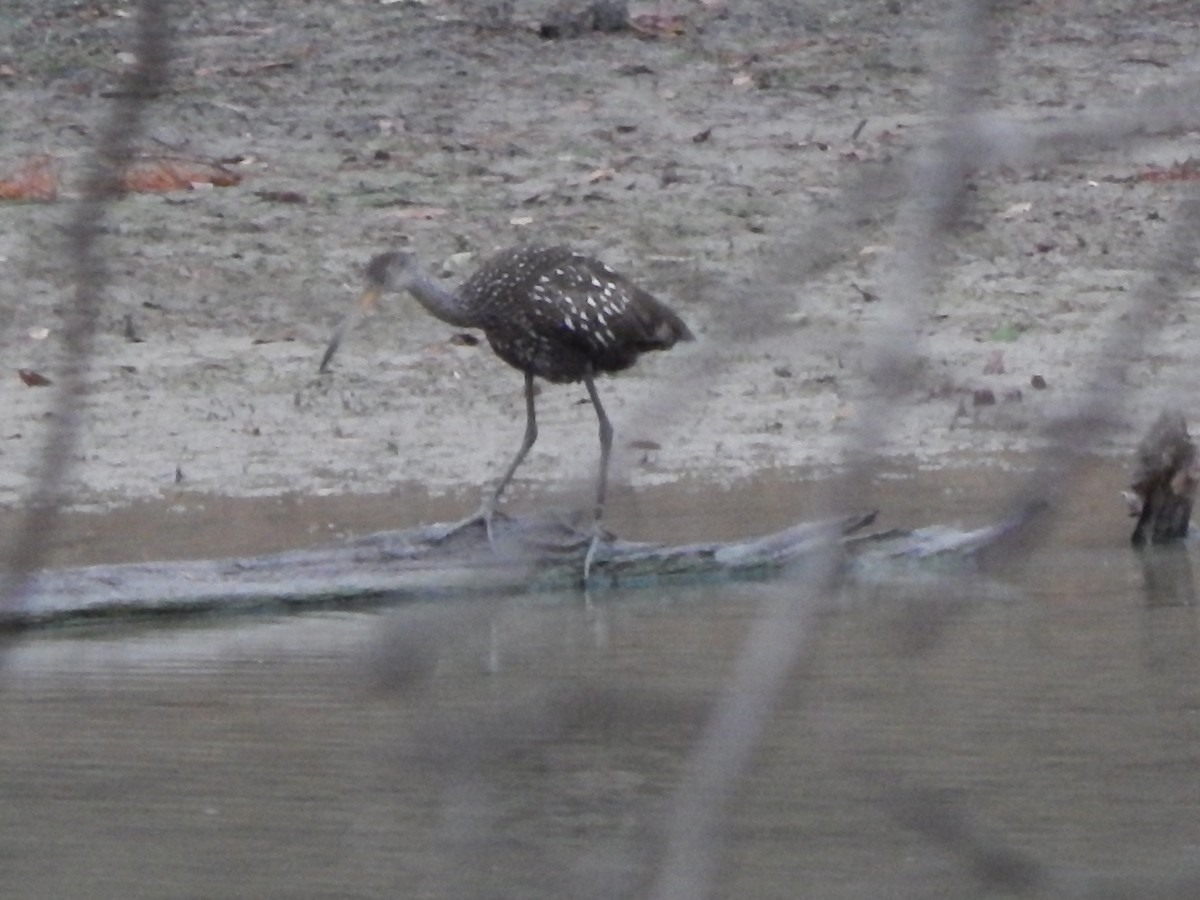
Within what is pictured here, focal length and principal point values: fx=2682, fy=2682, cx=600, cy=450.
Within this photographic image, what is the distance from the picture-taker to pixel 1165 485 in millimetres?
7375

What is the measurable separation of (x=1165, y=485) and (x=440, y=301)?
2.41 meters

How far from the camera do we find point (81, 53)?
14352 millimetres

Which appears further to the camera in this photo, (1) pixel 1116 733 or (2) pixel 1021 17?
(2) pixel 1021 17

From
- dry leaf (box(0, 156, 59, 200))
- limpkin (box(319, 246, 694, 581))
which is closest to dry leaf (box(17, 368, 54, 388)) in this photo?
limpkin (box(319, 246, 694, 581))

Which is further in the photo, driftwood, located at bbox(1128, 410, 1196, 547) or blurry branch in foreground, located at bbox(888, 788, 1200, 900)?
driftwood, located at bbox(1128, 410, 1196, 547)

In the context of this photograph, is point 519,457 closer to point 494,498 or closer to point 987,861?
point 494,498

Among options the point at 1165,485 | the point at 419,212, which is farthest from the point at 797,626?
the point at 419,212

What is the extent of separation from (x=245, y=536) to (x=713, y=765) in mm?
6904

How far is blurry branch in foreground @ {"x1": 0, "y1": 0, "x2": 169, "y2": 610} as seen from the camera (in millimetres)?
1190

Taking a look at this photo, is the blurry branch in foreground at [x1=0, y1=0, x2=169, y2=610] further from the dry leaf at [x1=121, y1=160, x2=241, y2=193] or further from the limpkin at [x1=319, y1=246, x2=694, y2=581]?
the dry leaf at [x1=121, y1=160, x2=241, y2=193]

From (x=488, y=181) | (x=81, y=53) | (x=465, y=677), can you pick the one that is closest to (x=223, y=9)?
(x=81, y=53)

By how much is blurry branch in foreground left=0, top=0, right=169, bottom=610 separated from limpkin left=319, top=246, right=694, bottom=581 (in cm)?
654

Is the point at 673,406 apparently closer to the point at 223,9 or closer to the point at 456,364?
the point at 456,364

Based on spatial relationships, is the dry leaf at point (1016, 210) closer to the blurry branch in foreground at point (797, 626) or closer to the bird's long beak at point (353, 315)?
the bird's long beak at point (353, 315)
